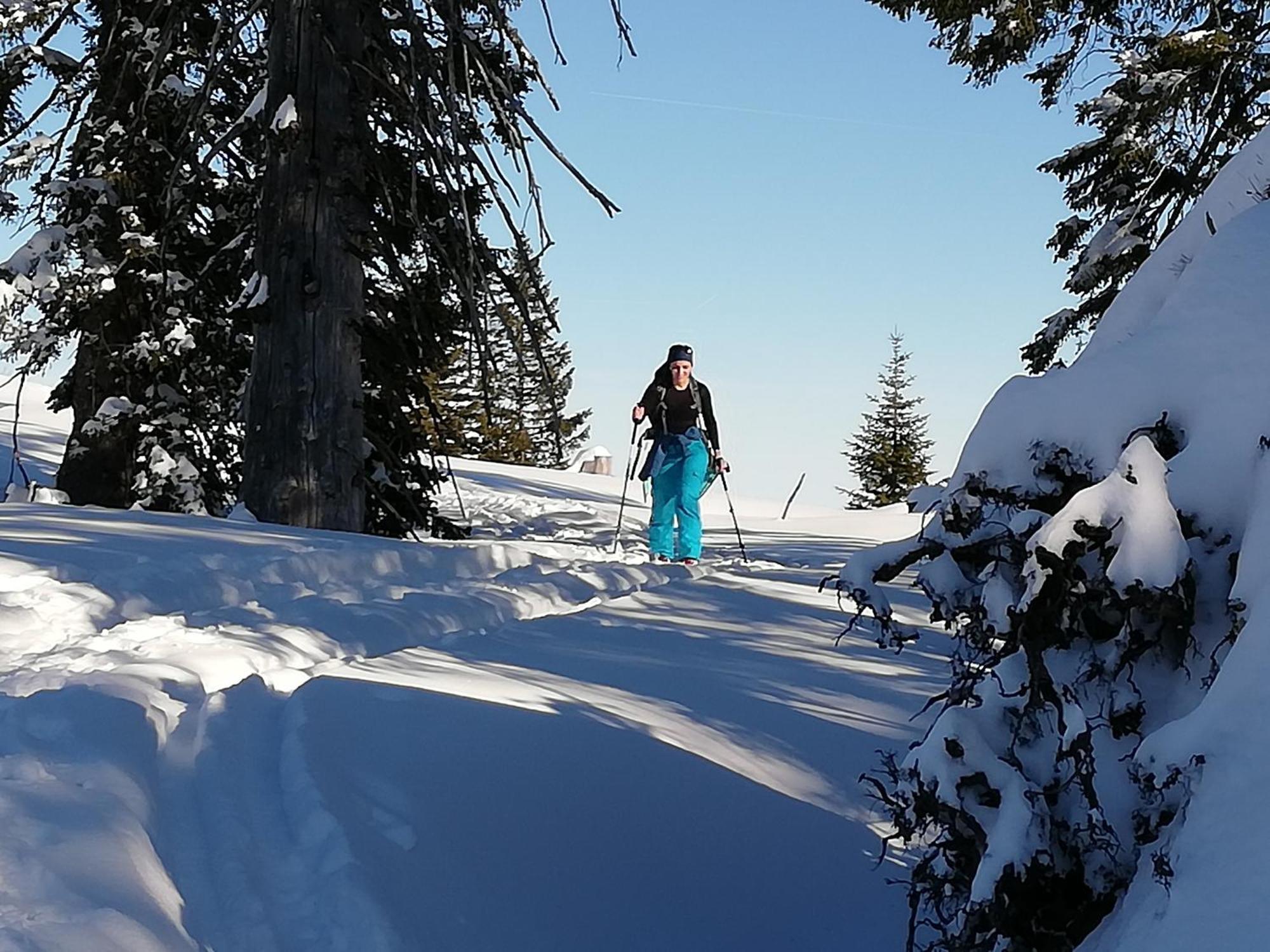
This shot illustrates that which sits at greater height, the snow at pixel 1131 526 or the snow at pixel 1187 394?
the snow at pixel 1187 394

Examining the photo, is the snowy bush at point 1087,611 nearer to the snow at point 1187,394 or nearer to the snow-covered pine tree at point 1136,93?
the snow at point 1187,394

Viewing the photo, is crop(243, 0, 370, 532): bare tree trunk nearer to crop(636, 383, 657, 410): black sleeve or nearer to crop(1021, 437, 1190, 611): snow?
crop(636, 383, 657, 410): black sleeve

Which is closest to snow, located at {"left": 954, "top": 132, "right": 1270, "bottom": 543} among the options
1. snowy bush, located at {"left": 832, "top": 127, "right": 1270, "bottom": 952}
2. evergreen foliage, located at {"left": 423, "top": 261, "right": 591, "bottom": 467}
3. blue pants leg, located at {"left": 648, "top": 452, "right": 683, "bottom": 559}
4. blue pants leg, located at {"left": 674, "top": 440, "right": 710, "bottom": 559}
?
snowy bush, located at {"left": 832, "top": 127, "right": 1270, "bottom": 952}

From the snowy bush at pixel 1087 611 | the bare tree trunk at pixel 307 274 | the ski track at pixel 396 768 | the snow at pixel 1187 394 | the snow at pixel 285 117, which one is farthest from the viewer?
the bare tree trunk at pixel 307 274

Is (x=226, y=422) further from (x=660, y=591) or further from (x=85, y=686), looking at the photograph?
(x=85, y=686)

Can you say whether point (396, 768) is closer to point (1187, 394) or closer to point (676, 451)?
point (1187, 394)

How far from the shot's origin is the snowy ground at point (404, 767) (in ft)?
8.61

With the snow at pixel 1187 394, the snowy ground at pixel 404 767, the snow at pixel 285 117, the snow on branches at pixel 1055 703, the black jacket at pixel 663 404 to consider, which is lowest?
the snowy ground at pixel 404 767

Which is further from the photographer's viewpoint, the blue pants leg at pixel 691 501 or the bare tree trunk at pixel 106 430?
the bare tree trunk at pixel 106 430

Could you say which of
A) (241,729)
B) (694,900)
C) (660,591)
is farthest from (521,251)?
(694,900)

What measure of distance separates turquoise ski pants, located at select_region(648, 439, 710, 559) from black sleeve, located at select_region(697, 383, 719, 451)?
0.63ft

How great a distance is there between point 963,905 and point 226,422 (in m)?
11.0

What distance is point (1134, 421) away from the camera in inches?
94.2

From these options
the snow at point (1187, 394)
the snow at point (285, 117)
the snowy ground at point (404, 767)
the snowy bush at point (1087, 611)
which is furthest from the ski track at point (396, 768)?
the snow at point (285, 117)
